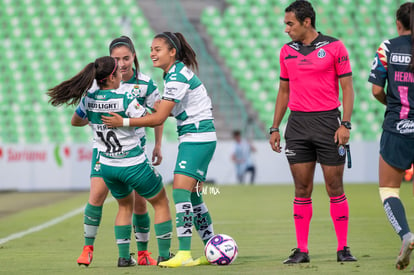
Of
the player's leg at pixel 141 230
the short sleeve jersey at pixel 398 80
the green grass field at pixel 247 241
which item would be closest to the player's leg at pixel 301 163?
the green grass field at pixel 247 241

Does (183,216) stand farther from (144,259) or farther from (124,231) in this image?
(144,259)

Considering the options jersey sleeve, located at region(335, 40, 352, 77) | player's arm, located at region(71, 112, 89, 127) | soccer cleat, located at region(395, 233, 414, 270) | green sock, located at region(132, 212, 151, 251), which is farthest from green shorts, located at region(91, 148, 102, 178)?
soccer cleat, located at region(395, 233, 414, 270)

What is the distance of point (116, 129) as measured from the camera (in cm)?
610

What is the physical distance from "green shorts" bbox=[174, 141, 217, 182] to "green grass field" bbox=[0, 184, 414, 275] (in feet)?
2.48

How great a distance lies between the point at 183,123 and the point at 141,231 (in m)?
1.06

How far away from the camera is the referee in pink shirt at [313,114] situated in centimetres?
620

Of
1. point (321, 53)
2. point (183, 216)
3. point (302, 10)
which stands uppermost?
point (302, 10)

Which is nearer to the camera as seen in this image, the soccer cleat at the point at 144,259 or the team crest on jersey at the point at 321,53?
the team crest on jersey at the point at 321,53

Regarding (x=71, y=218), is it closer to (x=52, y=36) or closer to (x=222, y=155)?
(x=222, y=155)

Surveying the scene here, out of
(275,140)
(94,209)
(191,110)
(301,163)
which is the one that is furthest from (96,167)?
(301,163)

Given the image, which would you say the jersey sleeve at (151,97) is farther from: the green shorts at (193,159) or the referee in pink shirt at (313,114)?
the referee in pink shirt at (313,114)

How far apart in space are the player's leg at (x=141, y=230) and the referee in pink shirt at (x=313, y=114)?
47.5 inches

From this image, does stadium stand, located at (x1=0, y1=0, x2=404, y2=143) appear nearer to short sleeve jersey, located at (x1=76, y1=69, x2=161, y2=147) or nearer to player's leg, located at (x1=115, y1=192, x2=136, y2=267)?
short sleeve jersey, located at (x1=76, y1=69, x2=161, y2=147)

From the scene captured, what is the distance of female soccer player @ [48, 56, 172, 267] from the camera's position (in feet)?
19.8
